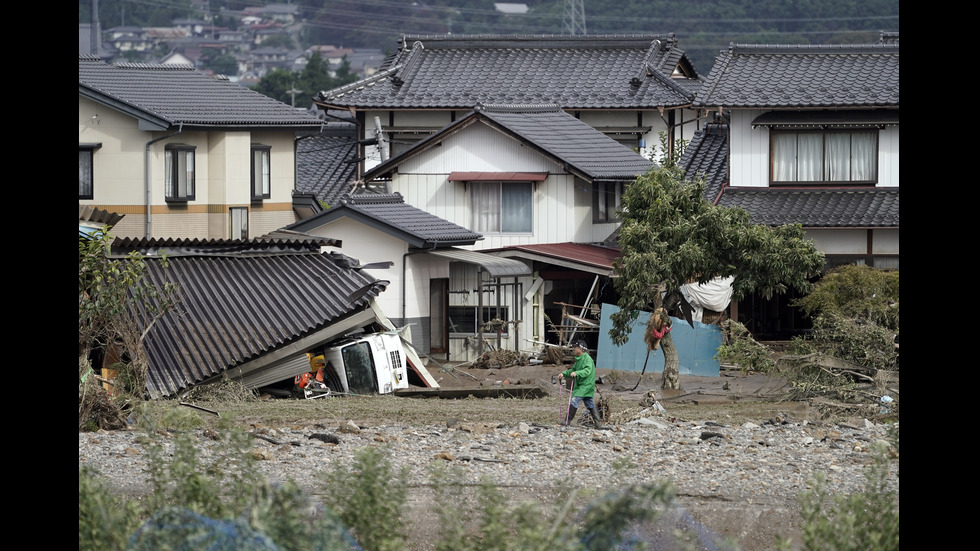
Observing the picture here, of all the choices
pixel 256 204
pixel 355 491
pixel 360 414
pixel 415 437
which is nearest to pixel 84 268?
pixel 360 414

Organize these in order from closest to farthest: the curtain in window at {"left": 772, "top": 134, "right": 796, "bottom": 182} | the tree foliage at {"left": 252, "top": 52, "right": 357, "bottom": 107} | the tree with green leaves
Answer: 1. the tree with green leaves
2. the curtain in window at {"left": 772, "top": 134, "right": 796, "bottom": 182}
3. the tree foliage at {"left": 252, "top": 52, "right": 357, "bottom": 107}

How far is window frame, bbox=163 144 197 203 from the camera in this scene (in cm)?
2866

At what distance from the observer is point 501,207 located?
28969mm

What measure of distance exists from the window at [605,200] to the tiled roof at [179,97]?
728 cm

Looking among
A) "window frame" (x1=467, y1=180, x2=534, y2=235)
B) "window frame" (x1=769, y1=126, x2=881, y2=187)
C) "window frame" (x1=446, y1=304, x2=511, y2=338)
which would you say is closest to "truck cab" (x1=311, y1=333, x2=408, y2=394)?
"window frame" (x1=446, y1=304, x2=511, y2=338)

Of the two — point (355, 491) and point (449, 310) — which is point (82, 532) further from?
point (449, 310)

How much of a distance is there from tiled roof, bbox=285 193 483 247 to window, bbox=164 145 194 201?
11.2 feet

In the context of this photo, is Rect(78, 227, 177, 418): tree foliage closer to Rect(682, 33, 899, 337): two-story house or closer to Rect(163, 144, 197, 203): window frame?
Rect(163, 144, 197, 203): window frame

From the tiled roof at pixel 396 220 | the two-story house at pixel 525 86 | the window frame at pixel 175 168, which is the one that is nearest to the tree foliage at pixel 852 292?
the tiled roof at pixel 396 220

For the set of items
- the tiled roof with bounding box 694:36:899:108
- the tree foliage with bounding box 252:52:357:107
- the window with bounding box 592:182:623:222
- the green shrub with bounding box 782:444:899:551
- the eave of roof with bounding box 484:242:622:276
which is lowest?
the green shrub with bounding box 782:444:899:551

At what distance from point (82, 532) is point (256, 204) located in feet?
77.5

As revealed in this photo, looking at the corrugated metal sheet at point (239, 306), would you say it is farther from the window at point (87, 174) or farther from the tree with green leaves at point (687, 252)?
the window at point (87, 174)

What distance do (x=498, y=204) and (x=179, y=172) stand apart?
754cm

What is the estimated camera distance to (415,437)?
14609mm
